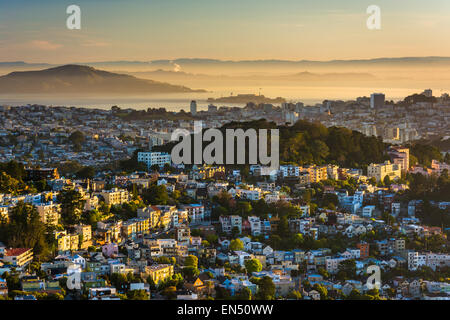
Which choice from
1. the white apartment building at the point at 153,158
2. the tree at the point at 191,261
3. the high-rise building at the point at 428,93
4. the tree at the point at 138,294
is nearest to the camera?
the tree at the point at 138,294

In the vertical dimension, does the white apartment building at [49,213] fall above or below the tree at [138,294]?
above

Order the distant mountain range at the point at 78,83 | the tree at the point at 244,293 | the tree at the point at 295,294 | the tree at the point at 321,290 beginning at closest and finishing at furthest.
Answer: the tree at the point at 244,293
the tree at the point at 295,294
the tree at the point at 321,290
the distant mountain range at the point at 78,83

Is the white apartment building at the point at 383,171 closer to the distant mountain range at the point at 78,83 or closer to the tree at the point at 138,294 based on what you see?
the tree at the point at 138,294

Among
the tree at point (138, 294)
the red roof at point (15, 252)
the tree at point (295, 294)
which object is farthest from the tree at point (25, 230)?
the tree at point (295, 294)

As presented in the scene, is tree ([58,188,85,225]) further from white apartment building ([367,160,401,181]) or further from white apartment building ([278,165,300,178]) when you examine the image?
white apartment building ([367,160,401,181])

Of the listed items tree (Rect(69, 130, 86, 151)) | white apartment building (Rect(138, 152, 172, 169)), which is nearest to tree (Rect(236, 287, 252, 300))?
white apartment building (Rect(138, 152, 172, 169))
